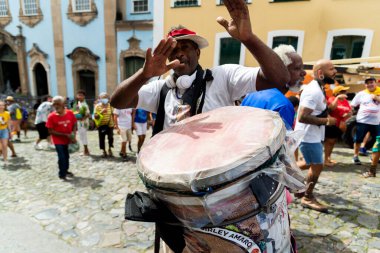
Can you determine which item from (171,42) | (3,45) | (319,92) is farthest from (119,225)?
(3,45)

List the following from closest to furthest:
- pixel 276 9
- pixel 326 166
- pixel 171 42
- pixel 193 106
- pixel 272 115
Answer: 1. pixel 272 115
2. pixel 171 42
3. pixel 193 106
4. pixel 326 166
5. pixel 276 9

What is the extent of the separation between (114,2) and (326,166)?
A: 14565 millimetres

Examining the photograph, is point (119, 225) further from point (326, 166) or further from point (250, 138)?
point (326, 166)

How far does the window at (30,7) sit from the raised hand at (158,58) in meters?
20.1

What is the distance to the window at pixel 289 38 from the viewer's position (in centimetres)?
1169

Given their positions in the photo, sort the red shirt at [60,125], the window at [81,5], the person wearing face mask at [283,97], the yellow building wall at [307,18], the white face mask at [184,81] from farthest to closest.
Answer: the window at [81,5] → the yellow building wall at [307,18] → the red shirt at [60,125] → the person wearing face mask at [283,97] → the white face mask at [184,81]

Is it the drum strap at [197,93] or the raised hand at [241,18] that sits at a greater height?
the raised hand at [241,18]

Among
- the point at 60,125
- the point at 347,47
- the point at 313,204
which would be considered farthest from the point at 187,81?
the point at 347,47

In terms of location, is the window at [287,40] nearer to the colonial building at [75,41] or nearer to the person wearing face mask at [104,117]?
the colonial building at [75,41]

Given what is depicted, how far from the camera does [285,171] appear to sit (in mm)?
1218

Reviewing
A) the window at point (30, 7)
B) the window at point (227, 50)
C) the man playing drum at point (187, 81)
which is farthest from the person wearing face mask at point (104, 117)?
the window at point (30, 7)

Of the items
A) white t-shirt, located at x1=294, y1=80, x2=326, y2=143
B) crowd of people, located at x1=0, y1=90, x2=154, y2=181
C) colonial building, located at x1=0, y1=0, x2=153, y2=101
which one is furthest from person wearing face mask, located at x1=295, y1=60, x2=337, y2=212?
colonial building, located at x1=0, y1=0, x2=153, y2=101

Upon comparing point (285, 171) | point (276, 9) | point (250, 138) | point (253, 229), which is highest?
point (276, 9)

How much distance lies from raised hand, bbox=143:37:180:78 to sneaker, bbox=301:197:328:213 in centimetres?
324
